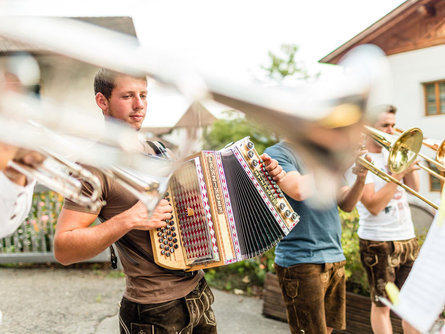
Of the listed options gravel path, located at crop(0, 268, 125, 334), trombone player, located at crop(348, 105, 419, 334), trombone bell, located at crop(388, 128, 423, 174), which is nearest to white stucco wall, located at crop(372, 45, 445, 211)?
trombone player, located at crop(348, 105, 419, 334)

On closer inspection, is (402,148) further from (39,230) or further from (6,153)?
(39,230)

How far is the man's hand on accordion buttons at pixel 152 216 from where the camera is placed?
4.60ft

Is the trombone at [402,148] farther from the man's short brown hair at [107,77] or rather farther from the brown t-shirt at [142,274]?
the man's short brown hair at [107,77]

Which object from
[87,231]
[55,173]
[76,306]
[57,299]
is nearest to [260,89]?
[55,173]

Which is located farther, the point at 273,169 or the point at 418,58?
the point at 418,58

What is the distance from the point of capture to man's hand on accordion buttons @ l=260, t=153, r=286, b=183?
6.04 feet

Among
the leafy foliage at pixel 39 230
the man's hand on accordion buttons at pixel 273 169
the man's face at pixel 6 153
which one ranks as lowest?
the leafy foliage at pixel 39 230

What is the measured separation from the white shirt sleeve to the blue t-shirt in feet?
4.27

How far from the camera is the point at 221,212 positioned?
5.59ft

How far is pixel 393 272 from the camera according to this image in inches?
103

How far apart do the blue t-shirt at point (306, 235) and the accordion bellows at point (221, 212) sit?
0.28m

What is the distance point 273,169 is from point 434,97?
35.0 feet

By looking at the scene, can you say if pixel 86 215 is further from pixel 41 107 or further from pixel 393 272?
pixel 393 272

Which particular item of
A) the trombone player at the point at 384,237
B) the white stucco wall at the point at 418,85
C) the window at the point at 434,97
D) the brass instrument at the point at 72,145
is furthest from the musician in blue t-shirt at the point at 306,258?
the window at the point at 434,97
